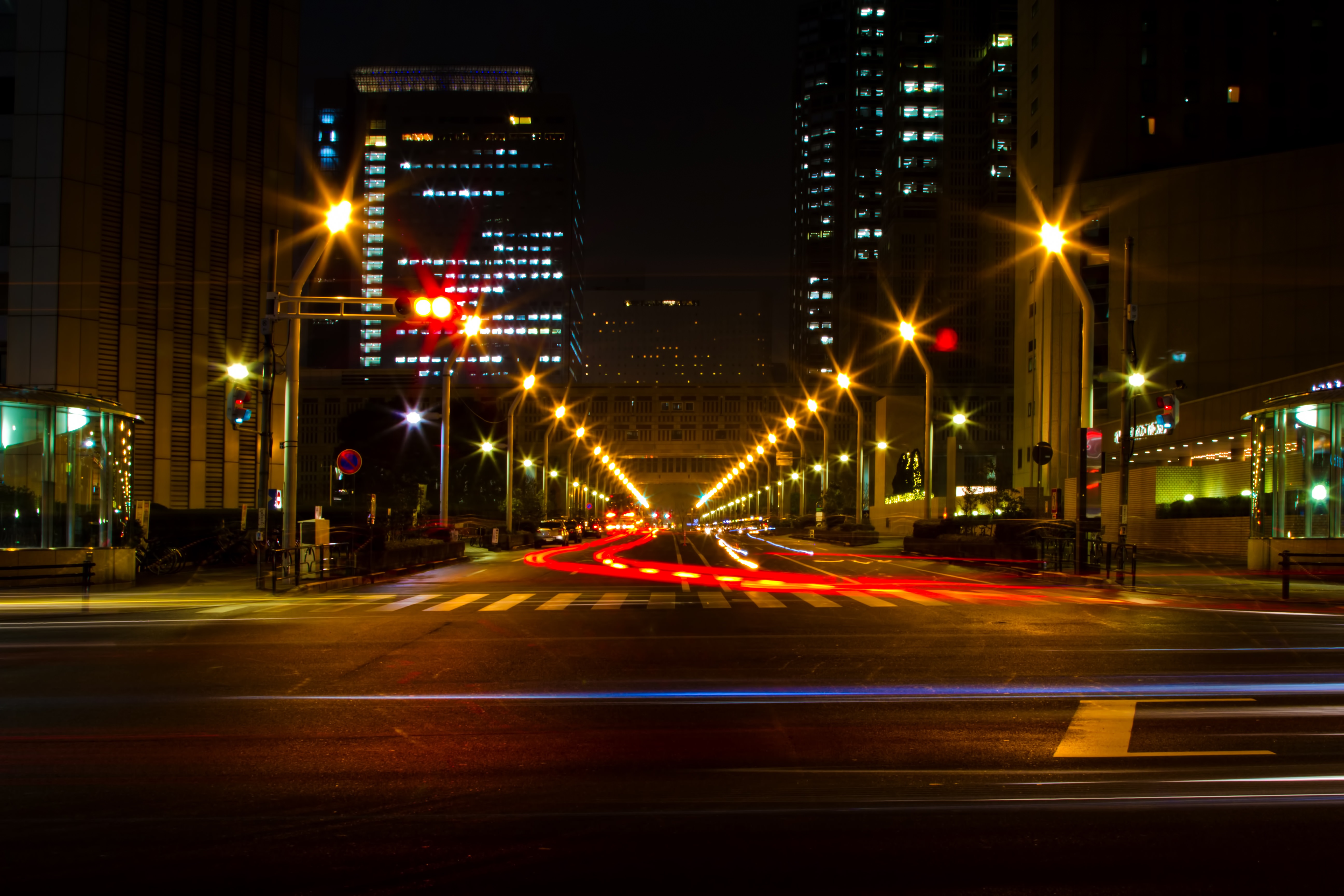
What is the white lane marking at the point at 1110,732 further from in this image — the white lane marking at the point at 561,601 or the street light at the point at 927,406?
the street light at the point at 927,406

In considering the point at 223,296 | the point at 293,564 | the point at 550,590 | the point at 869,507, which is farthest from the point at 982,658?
the point at 869,507

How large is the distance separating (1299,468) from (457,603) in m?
22.6

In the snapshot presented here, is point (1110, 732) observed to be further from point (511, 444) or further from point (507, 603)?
point (511, 444)

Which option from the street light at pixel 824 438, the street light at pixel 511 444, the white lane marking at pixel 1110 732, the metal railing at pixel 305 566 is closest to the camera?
the white lane marking at pixel 1110 732

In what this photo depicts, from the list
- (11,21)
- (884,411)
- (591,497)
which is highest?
(11,21)

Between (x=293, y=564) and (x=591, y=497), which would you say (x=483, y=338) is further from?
(x=293, y=564)

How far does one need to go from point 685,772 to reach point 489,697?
3566 millimetres

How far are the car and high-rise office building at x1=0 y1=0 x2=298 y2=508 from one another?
17.9m

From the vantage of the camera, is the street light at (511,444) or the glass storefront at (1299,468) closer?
the glass storefront at (1299,468)

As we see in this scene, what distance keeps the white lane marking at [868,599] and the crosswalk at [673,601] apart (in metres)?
0.03

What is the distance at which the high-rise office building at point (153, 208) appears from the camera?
159 feet

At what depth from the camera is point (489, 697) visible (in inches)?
408

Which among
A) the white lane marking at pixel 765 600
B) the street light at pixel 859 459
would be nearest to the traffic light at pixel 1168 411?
the white lane marking at pixel 765 600

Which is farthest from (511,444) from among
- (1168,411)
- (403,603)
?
(403,603)
